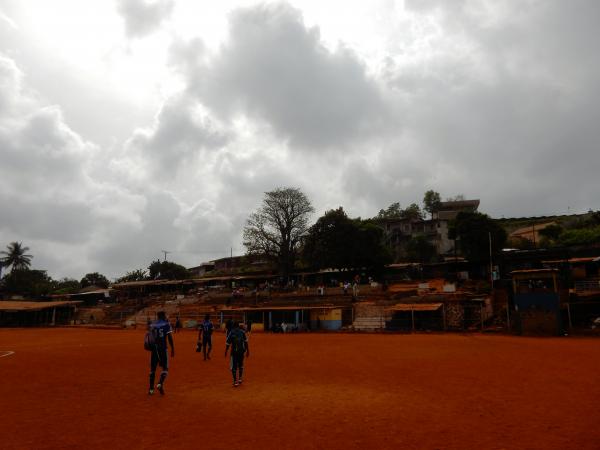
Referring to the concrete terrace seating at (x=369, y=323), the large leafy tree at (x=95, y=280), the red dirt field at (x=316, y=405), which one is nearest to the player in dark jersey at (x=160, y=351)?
the red dirt field at (x=316, y=405)

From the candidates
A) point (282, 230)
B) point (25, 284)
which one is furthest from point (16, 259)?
point (282, 230)

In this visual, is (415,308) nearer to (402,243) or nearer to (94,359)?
(94,359)

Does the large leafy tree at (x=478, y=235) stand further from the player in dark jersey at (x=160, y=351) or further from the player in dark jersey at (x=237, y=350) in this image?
the player in dark jersey at (x=160, y=351)

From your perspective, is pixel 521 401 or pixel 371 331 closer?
pixel 521 401

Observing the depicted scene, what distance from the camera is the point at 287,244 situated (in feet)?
202

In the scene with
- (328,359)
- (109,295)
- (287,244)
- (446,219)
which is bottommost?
(328,359)

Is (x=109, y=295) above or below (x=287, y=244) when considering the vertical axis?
below

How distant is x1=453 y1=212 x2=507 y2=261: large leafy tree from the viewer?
47.7 meters

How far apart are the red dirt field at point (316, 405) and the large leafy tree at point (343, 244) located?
36.8 m

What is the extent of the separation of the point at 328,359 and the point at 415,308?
63.6ft

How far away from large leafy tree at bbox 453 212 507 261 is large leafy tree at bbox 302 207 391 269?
33.0 feet

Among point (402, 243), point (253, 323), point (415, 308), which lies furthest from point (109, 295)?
point (415, 308)

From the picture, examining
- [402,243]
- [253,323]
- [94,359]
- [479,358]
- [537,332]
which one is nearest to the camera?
[479,358]

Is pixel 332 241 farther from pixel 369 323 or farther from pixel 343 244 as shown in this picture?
pixel 369 323
